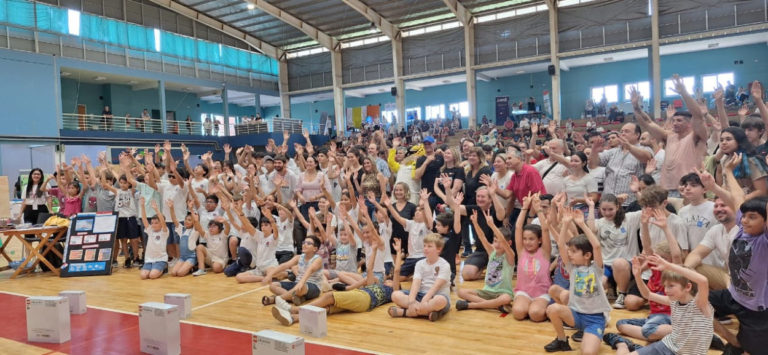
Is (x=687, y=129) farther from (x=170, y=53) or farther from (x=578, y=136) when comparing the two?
(x=170, y=53)

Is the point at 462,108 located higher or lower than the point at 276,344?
higher

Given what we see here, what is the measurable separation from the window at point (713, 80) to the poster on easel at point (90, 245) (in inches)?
1056

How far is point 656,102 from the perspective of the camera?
73.0 feet

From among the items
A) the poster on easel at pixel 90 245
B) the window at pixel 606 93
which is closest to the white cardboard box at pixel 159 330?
the poster on easel at pixel 90 245

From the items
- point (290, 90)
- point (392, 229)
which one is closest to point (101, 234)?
point (392, 229)

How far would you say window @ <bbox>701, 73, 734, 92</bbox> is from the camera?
83.5 ft

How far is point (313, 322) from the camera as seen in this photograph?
5.19m

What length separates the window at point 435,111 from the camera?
3384 cm

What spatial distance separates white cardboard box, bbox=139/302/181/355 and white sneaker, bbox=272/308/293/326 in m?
1.06

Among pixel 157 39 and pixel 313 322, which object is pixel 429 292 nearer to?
pixel 313 322

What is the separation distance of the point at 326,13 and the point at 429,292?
23.7 metres

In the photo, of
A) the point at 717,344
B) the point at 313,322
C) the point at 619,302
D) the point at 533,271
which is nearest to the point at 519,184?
the point at 533,271

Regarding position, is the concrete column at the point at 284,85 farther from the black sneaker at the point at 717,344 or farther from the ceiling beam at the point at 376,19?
the black sneaker at the point at 717,344

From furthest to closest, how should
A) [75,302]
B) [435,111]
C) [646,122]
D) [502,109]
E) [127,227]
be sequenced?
[435,111], [502,109], [127,227], [646,122], [75,302]
